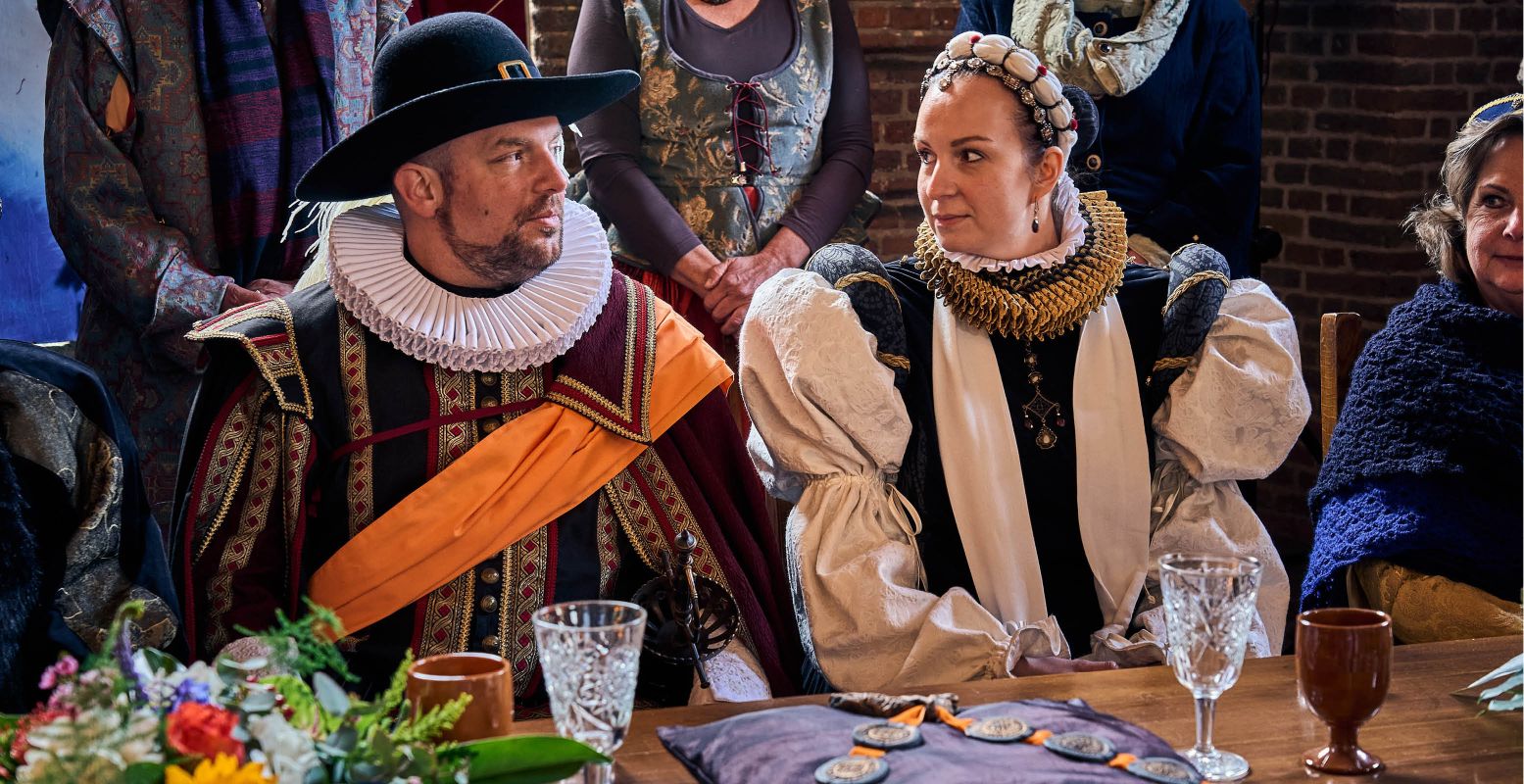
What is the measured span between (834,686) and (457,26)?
104 centimetres

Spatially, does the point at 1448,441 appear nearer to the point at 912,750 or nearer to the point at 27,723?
the point at 912,750

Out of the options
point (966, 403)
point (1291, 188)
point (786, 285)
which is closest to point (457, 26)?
point (786, 285)

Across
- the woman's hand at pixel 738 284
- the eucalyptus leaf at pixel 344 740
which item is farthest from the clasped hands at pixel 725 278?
the eucalyptus leaf at pixel 344 740

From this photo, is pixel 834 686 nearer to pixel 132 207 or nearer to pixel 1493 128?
pixel 1493 128

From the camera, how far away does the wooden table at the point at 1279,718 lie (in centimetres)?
153

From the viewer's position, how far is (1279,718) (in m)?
1.65

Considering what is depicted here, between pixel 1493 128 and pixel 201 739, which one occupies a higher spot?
pixel 1493 128

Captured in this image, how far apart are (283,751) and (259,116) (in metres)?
2.24

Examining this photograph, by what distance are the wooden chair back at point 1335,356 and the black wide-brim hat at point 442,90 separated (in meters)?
1.25

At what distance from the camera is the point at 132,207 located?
121 inches

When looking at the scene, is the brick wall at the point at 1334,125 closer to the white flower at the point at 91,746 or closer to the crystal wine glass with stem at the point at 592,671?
the crystal wine glass with stem at the point at 592,671

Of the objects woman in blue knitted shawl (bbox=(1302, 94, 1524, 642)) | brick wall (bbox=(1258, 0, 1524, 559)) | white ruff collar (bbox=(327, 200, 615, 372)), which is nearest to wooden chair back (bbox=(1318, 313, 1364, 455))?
woman in blue knitted shawl (bbox=(1302, 94, 1524, 642))

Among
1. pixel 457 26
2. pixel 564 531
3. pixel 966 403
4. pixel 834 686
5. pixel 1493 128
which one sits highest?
pixel 457 26

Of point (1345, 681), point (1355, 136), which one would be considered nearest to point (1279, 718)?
point (1345, 681)
